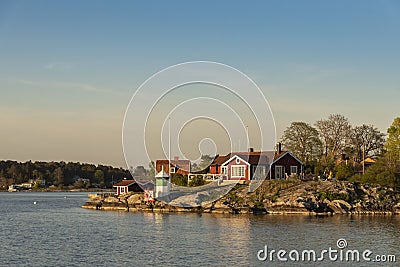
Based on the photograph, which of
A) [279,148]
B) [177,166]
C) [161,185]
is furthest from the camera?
[177,166]

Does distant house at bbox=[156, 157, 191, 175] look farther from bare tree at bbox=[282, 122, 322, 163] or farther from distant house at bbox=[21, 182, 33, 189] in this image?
distant house at bbox=[21, 182, 33, 189]

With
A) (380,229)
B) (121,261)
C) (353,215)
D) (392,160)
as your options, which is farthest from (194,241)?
(392,160)

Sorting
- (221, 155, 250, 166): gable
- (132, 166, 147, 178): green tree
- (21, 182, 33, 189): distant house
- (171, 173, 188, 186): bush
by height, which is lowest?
(21, 182, 33, 189): distant house

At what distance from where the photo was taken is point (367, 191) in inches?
2128

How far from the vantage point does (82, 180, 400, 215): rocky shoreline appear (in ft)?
170

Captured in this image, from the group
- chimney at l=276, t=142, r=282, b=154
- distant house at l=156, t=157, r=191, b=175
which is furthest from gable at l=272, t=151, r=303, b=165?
distant house at l=156, t=157, r=191, b=175

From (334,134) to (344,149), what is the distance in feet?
8.88

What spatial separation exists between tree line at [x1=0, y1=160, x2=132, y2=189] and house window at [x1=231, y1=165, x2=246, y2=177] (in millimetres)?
108166

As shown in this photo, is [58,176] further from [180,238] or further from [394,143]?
[180,238]

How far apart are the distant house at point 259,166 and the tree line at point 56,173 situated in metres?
108

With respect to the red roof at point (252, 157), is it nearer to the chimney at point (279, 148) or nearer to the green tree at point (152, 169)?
the chimney at point (279, 148)

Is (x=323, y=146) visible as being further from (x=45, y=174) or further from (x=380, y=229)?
(x=45, y=174)

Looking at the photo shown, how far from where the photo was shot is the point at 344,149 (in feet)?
230

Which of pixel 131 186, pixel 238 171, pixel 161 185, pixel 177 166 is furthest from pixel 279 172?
pixel 131 186
